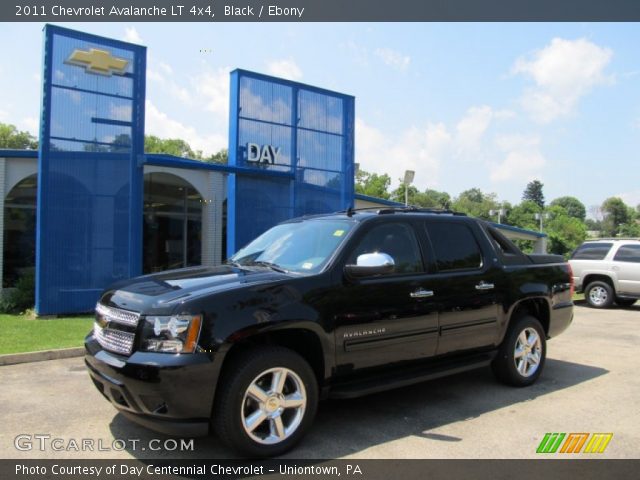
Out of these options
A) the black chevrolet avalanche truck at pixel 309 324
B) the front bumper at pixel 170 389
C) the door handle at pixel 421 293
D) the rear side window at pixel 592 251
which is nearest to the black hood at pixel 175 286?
the black chevrolet avalanche truck at pixel 309 324

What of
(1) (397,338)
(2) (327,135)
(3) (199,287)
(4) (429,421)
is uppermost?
(2) (327,135)

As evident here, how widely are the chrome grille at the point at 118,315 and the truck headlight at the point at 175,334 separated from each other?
0.21m

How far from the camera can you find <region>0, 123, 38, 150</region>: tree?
195ft

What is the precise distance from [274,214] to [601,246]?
29.1 ft

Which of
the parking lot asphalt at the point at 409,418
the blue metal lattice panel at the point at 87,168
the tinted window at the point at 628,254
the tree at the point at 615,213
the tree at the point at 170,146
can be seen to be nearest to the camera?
the parking lot asphalt at the point at 409,418

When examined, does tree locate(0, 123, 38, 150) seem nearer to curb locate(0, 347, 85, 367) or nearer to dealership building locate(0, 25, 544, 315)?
dealership building locate(0, 25, 544, 315)

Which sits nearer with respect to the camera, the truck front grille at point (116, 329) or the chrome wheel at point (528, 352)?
the truck front grille at point (116, 329)

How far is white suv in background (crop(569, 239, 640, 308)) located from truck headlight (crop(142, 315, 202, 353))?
1249 cm

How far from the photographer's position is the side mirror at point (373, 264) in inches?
166

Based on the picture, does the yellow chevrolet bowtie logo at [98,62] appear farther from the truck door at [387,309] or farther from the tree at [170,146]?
the tree at [170,146]

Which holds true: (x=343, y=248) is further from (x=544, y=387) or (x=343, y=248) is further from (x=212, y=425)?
(x=544, y=387)

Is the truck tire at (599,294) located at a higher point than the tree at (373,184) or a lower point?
lower

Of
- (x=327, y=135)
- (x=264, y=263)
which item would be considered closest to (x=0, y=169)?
(x=327, y=135)

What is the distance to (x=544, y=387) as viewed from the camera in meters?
5.80
